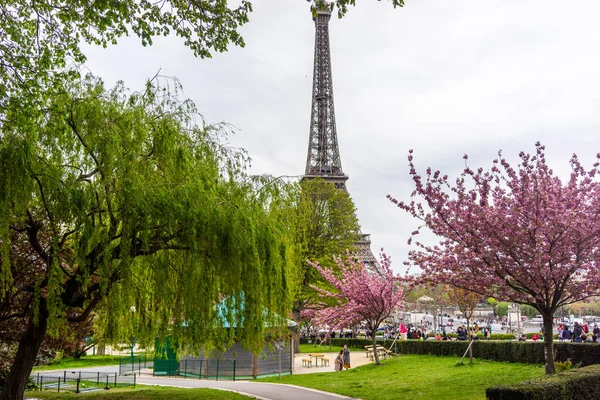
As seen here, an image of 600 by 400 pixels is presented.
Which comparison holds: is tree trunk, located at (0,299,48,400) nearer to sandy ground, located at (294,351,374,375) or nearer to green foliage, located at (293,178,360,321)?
sandy ground, located at (294,351,374,375)

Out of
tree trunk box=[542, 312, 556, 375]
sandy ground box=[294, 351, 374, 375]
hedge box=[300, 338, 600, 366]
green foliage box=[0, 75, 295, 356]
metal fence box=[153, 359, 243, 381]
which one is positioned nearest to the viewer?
green foliage box=[0, 75, 295, 356]

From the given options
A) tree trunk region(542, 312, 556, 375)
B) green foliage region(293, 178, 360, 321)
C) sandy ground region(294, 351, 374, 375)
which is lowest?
sandy ground region(294, 351, 374, 375)

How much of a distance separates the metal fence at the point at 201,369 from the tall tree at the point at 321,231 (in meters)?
11.7

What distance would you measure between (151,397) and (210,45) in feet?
33.0

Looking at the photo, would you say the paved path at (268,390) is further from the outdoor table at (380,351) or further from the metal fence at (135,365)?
the outdoor table at (380,351)

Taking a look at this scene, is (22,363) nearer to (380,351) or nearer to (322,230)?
(380,351)

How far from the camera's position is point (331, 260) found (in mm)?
37281

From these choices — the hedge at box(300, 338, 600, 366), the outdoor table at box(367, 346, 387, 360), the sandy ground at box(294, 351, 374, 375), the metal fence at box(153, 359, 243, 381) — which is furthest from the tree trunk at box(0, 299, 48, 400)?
the outdoor table at box(367, 346, 387, 360)

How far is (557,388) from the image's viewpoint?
10.4 meters

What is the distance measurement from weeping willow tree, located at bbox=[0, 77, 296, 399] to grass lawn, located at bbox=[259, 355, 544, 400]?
18.3ft

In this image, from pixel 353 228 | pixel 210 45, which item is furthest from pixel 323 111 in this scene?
pixel 210 45

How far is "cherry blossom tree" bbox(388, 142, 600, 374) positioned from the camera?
1485 centimetres

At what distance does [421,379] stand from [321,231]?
20.1m

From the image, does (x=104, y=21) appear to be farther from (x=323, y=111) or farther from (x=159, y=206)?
(x=323, y=111)
